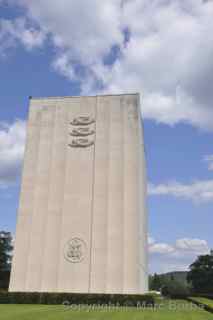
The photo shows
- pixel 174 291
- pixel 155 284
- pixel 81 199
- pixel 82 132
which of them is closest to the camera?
pixel 81 199

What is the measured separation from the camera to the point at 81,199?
29000 mm

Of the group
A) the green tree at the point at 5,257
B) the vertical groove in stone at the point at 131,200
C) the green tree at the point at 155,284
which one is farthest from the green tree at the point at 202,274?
the vertical groove in stone at the point at 131,200

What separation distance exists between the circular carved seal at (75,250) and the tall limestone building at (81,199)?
0.24ft

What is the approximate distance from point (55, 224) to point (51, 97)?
11.3m

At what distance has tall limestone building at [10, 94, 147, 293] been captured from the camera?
27.0 m

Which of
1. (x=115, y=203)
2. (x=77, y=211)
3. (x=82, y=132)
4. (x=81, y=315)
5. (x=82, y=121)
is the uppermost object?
(x=82, y=121)

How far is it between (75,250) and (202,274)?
57.4 metres

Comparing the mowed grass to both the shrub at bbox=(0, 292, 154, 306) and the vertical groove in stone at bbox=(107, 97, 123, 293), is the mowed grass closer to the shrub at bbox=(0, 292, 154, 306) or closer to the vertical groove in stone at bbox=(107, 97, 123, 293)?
the shrub at bbox=(0, 292, 154, 306)

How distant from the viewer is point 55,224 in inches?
1131

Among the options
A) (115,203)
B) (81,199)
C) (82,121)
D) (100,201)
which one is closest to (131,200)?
(115,203)

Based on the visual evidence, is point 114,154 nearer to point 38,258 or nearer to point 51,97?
point 51,97

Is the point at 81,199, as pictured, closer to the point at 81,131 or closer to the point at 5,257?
the point at 81,131

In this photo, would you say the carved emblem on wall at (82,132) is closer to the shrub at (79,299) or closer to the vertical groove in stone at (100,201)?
the vertical groove in stone at (100,201)

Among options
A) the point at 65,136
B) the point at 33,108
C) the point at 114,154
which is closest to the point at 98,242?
the point at 114,154
